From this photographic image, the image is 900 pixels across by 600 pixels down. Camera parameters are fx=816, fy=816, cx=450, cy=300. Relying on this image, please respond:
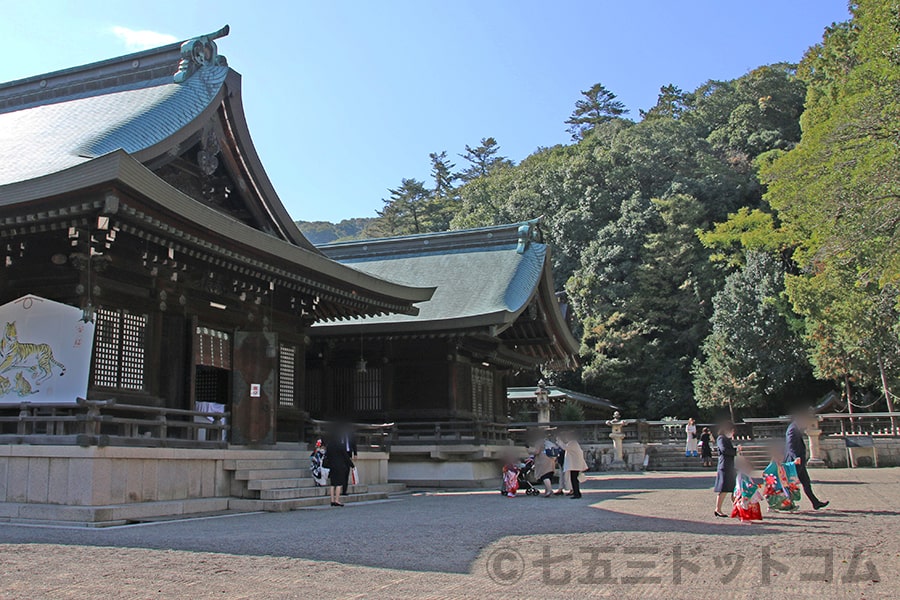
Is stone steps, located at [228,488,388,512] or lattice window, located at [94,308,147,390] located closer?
lattice window, located at [94,308,147,390]

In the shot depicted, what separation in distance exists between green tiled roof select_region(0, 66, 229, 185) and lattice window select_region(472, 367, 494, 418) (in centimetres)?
1198

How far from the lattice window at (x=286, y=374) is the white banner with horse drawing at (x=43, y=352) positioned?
227 inches

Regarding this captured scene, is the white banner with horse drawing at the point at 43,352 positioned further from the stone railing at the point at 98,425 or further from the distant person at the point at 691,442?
the distant person at the point at 691,442

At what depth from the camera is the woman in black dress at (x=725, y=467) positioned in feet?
38.2

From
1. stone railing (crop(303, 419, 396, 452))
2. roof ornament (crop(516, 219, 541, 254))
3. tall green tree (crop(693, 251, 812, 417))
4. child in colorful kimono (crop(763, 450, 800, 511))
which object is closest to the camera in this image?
child in colorful kimono (crop(763, 450, 800, 511))

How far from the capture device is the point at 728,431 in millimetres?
12148

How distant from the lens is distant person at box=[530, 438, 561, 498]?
1702 cm

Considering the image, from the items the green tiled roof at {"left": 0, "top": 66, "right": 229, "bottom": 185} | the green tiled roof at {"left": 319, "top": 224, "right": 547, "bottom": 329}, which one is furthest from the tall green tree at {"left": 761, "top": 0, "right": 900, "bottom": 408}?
the green tiled roof at {"left": 0, "top": 66, "right": 229, "bottom": 185}

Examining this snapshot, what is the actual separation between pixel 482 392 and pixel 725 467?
14.0 meters

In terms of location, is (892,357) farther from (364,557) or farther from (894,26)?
(364,557)

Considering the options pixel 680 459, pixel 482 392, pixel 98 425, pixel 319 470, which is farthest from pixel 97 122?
pixel 680 459

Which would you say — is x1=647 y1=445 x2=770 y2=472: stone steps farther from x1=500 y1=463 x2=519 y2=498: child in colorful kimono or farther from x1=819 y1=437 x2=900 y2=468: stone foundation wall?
x1=500 y1=463 x2=519 y2=498: child in colorful kimono

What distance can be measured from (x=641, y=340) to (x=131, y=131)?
4233cm

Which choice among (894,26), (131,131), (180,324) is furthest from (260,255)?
(894,26)
